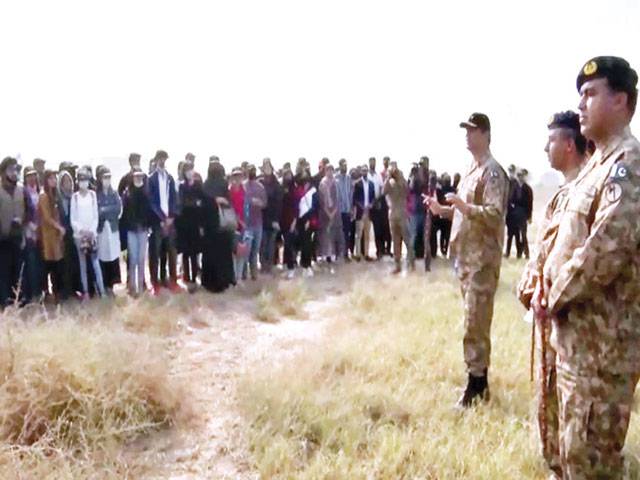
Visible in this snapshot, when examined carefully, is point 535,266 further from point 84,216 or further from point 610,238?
point 84,216

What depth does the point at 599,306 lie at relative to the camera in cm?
232

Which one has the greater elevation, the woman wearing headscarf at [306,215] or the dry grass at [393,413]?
the woman wearing headscarf at [306,215]

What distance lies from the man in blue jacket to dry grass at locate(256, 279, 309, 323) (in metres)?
1.46

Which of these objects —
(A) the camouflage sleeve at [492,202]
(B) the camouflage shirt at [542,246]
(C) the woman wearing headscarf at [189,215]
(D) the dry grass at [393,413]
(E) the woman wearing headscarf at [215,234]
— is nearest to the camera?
(B) the camouflage shirt at [542,246]

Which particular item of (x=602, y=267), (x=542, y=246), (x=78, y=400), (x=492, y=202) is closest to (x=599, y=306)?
(x=602, y=267)

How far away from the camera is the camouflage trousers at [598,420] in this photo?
2320 mm

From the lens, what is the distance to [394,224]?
1088 cm

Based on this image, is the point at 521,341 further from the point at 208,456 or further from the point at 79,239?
the point at 79,239

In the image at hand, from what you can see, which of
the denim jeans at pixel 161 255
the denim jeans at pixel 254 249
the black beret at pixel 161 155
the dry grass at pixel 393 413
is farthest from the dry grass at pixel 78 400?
the denim jeans at pixel 254 249

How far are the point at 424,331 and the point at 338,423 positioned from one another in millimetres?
2763

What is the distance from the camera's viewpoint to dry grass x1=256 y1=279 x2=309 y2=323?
8016mm

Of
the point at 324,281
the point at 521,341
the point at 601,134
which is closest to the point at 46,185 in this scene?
the point at 324,281

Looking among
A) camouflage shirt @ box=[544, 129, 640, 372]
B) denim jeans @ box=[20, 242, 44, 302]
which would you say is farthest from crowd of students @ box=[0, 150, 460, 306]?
camouflage shirt @ box=[544, 129, 640, 372]

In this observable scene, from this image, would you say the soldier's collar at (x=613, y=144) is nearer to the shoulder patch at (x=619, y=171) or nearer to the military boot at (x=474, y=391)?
the shoulder patch at (x=619, y=171)
